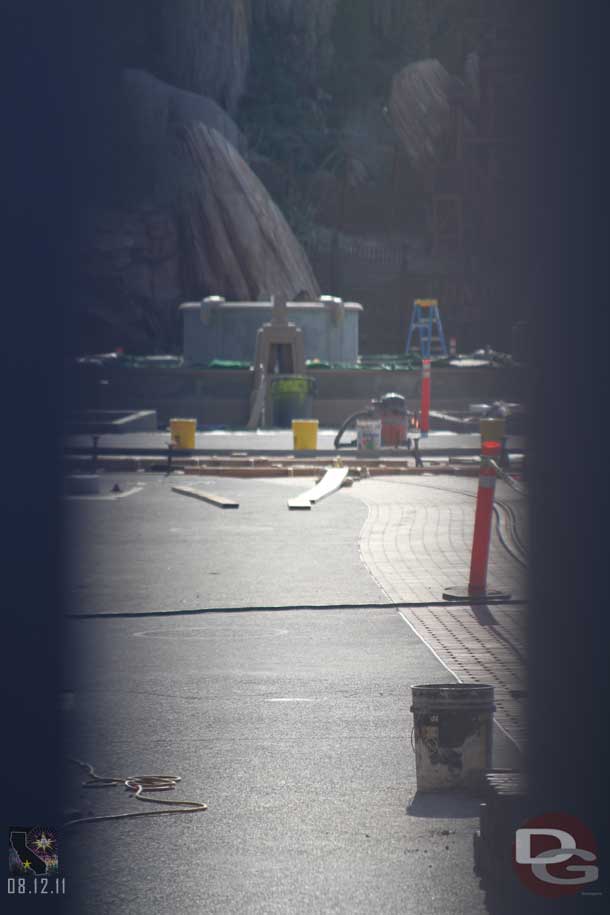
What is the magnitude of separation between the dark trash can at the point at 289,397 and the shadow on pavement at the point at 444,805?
1151 inches

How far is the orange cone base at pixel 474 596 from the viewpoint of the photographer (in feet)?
36.3

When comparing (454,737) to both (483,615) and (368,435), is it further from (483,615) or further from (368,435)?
(368,435)

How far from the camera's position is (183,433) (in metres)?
26.6

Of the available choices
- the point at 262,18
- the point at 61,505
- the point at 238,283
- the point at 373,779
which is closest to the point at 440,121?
the point at 262,18

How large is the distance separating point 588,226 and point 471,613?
663 centimetres

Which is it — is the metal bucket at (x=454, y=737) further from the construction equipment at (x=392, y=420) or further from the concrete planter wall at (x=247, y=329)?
the concrete planter wall at (x=247, y=329)

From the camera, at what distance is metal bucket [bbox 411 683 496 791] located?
5.98 metres

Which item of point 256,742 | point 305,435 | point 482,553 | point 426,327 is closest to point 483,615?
point 482,553

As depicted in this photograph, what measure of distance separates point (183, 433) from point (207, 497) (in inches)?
296

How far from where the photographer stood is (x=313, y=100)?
81188mm

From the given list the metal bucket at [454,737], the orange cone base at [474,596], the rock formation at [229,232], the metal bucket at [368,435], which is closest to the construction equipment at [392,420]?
the metal bucket at [368,435]

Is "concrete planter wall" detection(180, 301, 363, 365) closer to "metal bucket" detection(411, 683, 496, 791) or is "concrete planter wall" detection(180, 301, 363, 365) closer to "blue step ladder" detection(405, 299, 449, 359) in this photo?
"blue step ladder" detection(405, 299, 449, 359)

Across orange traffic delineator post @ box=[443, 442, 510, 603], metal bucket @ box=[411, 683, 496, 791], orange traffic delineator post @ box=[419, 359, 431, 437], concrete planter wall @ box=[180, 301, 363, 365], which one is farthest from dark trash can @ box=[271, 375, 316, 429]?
metal bucket @ box=[411, 683, 496, 791]

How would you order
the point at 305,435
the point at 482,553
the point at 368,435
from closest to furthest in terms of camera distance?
the point at 482,553 < the point at 368,435 < the point at 305,435
